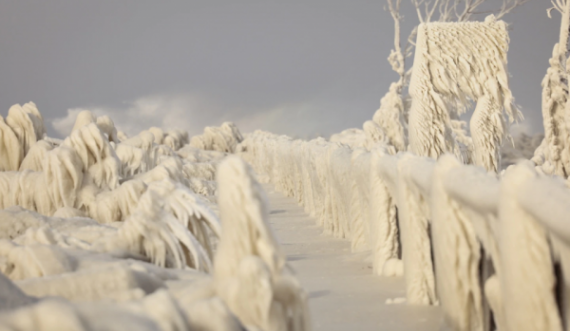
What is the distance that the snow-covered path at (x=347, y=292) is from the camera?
3998 millimetres

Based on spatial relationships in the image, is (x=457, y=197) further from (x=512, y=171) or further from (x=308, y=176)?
(x=308, y=176)

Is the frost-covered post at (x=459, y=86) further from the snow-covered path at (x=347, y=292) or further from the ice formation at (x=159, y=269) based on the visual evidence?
the ice formation at (x=159, y=269)

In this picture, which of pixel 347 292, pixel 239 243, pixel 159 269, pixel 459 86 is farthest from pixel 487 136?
pixel 239 243

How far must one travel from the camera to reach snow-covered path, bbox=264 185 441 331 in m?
4.00

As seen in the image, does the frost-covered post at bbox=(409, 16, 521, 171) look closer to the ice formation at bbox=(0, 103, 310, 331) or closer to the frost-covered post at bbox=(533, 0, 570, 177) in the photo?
the frost-covered post at bbox=(533, 0, 570, 177)

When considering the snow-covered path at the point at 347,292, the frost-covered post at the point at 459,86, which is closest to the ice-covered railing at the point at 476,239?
the snow-covered path at the point at 347,292

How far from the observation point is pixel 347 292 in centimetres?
505

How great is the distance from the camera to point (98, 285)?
7.56 ft

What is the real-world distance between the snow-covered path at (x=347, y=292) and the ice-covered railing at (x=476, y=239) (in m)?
0.21

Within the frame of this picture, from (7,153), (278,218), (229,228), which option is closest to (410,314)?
(229,228)

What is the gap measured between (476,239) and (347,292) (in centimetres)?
186

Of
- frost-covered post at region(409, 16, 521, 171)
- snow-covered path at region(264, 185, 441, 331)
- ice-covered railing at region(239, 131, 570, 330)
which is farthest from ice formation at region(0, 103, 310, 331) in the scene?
frost-covered post at region(409, 16, 521, 171)

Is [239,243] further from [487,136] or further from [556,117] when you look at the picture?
[556,117]

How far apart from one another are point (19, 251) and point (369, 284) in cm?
318
